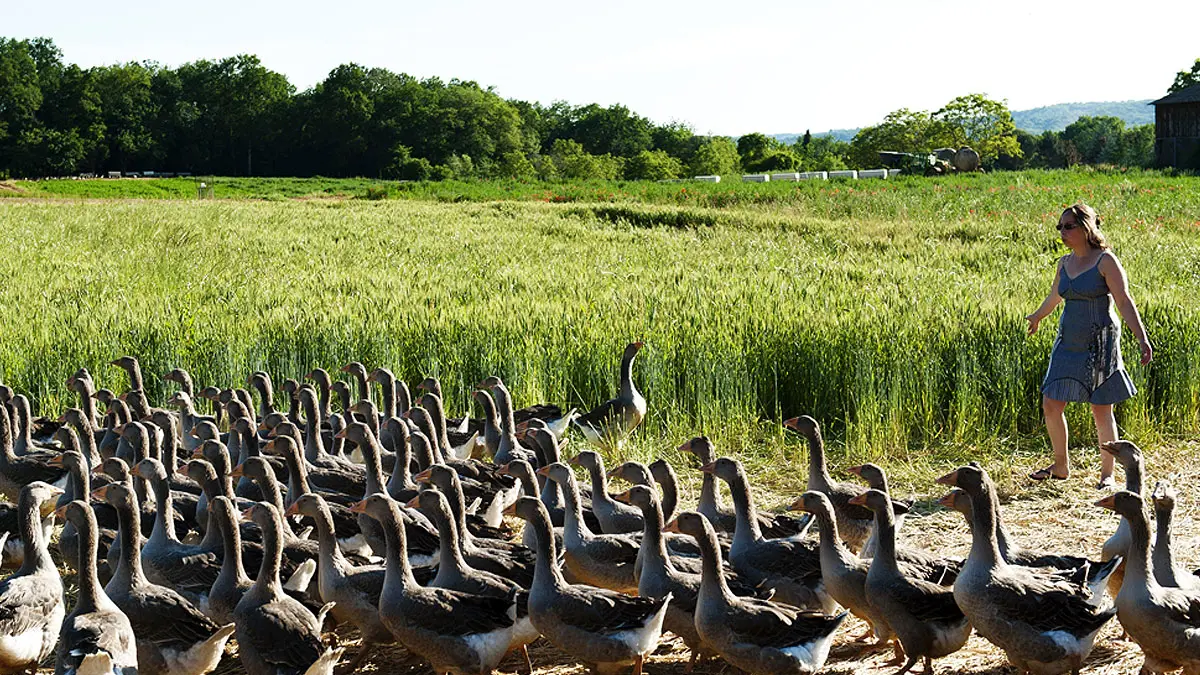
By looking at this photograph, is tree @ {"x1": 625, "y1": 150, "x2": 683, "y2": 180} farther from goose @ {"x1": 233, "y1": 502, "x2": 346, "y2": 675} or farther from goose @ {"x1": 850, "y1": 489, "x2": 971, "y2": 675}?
goose @ {"x1": 233, "y1": 502, "x2": 346, "y2": 675}

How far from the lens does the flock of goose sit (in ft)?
19.3

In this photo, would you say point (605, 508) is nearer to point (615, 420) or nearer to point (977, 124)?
point (615, 420)

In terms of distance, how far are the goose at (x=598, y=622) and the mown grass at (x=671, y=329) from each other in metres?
4.48

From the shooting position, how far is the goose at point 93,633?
18.1ft

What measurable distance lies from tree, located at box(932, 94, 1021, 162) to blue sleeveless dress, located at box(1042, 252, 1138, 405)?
98943mm

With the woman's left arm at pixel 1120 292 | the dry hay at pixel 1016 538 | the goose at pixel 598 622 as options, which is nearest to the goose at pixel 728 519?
the dry hay at pixel 1016 538

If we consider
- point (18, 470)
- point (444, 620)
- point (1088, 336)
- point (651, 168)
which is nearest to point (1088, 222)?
point (1088, 336)

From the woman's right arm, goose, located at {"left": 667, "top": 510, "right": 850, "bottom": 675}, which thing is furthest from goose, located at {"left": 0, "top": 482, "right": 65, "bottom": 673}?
the woman's right arm

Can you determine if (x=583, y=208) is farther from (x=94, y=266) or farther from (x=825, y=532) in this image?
(x=825, y=532)

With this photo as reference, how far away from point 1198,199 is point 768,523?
116ft

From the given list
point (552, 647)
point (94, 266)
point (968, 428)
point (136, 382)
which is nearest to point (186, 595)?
point (552, 647)

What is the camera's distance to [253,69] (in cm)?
11638

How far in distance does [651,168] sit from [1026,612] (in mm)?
94613

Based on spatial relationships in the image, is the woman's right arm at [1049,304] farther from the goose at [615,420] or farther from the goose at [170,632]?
the goose at [170,632]
